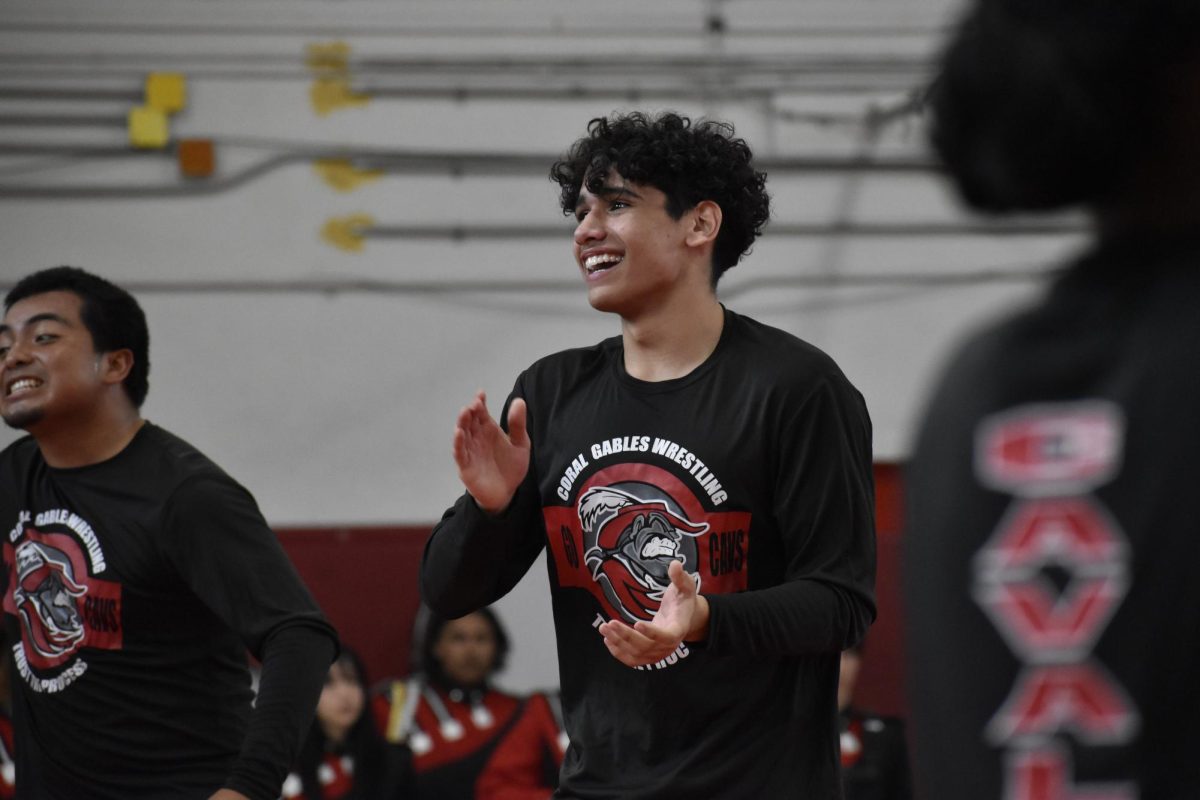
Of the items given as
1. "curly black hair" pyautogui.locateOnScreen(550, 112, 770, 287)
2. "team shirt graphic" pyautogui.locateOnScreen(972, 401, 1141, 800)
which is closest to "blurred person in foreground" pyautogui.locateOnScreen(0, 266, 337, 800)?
"curly black hair" pyautogui.locateOnScreen(550, 112, 770, 287)

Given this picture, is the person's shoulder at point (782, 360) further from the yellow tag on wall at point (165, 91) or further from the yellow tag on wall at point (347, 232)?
the yellow tag on wall at point (165, 91)

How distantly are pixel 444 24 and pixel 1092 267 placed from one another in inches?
276

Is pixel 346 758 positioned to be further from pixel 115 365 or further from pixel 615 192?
pixel 615 192

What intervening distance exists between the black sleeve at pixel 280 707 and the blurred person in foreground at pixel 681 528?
0.38 m

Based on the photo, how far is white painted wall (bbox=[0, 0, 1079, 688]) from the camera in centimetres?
775

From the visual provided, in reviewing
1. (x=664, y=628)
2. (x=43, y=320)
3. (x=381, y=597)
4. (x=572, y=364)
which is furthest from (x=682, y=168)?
(x=381, y=597)

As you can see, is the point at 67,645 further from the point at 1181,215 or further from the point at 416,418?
the point at 416,418

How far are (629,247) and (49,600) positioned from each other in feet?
4.91

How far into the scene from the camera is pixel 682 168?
10.5 ft

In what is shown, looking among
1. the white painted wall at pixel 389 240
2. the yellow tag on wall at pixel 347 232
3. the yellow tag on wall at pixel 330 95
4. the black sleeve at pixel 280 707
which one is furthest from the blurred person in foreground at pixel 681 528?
the yellow tag on wall at pixel 330 95

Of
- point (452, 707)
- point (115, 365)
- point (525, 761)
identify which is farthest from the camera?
point (452, 707)

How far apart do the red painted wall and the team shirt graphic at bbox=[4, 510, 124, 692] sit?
153 inches

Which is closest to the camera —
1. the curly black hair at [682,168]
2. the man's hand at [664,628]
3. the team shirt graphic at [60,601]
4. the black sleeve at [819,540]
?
the man's hand at [664,628]

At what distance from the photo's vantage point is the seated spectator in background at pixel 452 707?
6.52 metres
